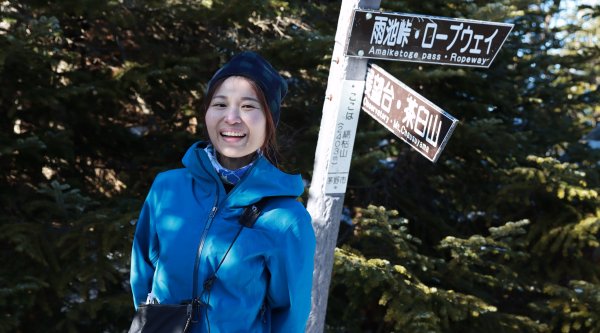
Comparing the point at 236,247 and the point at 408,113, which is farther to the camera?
the point at 408,113

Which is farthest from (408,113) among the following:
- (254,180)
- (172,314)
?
(172,314)

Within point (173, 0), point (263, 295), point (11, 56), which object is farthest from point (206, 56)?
point (263, 295)

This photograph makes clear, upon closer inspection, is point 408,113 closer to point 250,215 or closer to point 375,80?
point 375,80

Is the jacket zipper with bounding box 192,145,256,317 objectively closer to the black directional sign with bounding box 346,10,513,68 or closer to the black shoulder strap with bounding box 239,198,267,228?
the black shoulder strap with bounding box 239,198,267,228

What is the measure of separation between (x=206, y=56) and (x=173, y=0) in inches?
21.6

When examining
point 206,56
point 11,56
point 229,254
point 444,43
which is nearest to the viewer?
point 229,254

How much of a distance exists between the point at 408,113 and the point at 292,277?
1.48 m

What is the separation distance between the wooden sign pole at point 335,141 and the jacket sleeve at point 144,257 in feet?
4.08

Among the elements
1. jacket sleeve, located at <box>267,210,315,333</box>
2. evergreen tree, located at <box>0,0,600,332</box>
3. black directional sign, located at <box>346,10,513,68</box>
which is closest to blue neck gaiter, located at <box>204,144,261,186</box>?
jacket sleeve, located at <box>267,210,315,333</box>

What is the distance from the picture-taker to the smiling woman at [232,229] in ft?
7.00

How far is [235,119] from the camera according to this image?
2309 millimetres

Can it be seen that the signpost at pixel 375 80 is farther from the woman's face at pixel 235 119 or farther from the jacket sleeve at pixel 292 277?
the jacket sleeve at pixel 292 277

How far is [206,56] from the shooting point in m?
5.88

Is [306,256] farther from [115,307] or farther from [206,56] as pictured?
[206,56]
